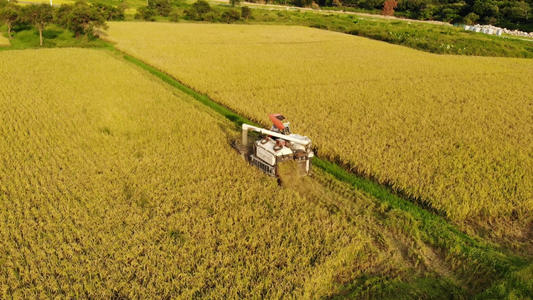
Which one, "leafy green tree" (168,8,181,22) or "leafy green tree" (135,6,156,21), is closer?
"leafy green tree" (135,6,156,21)

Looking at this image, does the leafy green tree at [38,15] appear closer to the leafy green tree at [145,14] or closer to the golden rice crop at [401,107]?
the golden rice crop at [401,107]

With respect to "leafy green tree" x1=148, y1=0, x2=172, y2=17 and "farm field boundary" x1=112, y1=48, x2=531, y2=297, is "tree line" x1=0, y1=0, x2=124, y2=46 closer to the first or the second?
"leafy green tree" x1=148, y1=0, x2=172, y2=17

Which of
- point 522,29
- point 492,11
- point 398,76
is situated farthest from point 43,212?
point 492,11

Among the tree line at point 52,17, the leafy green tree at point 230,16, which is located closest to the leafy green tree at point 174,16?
the leafy green tree at point 230,16

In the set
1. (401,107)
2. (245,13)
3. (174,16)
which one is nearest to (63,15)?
(174,16)

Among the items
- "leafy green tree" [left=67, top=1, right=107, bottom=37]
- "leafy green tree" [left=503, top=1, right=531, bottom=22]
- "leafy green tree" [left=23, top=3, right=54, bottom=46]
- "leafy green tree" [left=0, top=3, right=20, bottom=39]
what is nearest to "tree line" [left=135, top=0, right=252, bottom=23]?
"leafy green tree" [left=67, top=1, right=107, bottom=37]

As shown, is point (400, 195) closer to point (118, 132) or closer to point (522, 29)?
point (118, 132)
